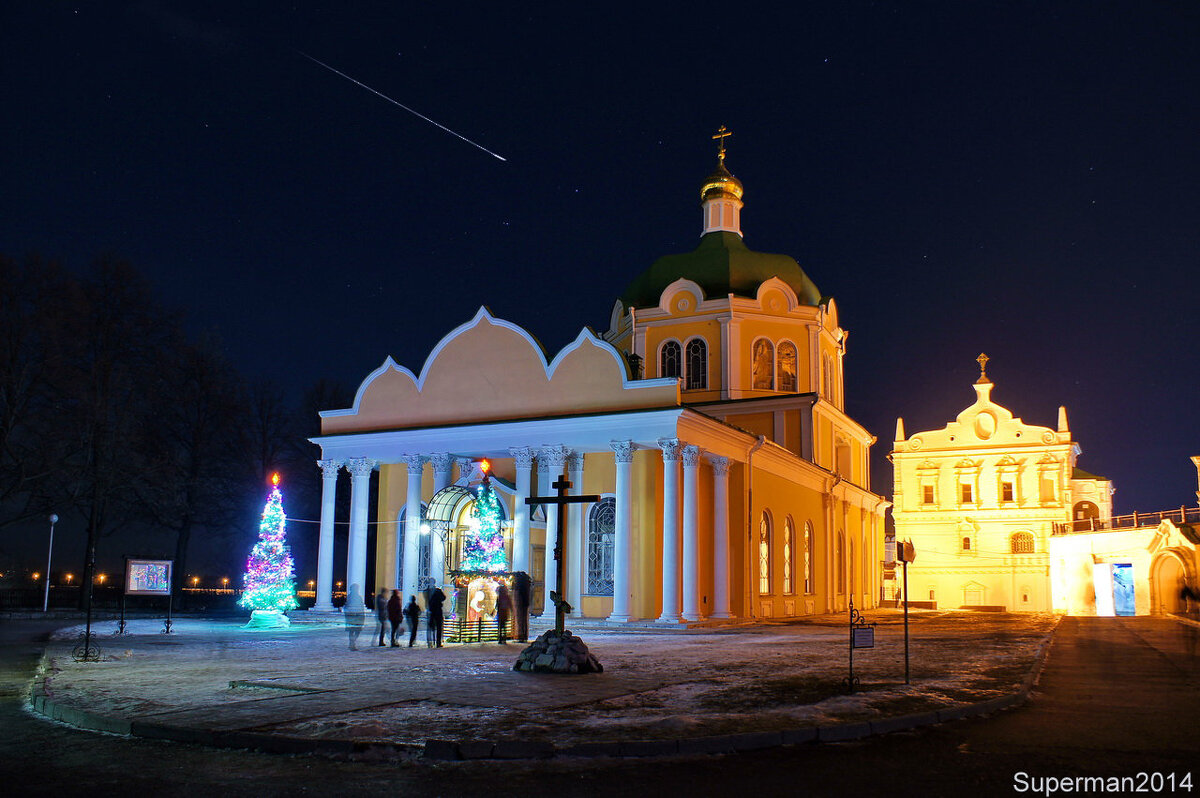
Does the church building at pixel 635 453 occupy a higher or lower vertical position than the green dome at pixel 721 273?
lower

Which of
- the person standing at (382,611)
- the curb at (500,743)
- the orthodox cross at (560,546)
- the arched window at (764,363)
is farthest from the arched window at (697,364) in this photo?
the curb at (500,743)

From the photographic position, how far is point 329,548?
29562mm

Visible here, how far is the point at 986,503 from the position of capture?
55.4 meters

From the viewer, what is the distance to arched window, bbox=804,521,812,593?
34.9m

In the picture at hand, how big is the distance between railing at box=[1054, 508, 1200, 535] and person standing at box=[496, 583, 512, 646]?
3673cm

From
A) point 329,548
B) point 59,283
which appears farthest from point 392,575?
point 59,283

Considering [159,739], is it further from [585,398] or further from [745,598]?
[745,598]

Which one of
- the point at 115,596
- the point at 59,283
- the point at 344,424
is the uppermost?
the point at 59,283

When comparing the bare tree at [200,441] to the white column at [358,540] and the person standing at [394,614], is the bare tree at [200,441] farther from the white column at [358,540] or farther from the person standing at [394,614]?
the person standing at [394,614]

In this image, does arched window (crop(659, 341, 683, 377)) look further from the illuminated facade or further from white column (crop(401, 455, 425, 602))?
the illuminated facade

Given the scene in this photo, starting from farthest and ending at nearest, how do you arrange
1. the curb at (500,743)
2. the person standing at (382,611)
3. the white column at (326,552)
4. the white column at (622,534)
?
the white column at (326,552)
the white column at (622,534)
the person standing at (382,611)
the curb at (500,743)

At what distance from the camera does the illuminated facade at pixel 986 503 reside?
5388 centimetres

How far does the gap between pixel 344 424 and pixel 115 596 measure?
16.2 m

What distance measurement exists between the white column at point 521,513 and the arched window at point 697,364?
9.56 meters
